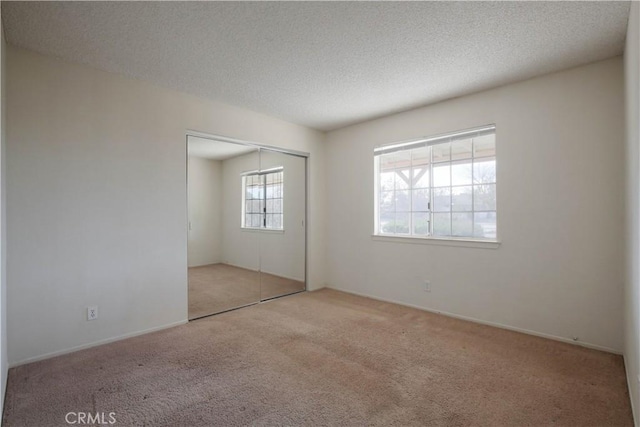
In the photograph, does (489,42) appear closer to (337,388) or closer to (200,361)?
(337,388)

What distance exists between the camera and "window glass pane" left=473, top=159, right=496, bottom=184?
11.5 ft

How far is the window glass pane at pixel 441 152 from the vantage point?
3861mm

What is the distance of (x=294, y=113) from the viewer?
4281 millimetres

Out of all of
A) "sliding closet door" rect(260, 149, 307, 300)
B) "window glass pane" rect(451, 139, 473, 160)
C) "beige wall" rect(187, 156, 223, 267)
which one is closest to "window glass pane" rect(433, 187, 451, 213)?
"window glass pane" rect(451, 139, 473, 160)

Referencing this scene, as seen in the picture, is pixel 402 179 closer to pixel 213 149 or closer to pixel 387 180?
pixel 387 180

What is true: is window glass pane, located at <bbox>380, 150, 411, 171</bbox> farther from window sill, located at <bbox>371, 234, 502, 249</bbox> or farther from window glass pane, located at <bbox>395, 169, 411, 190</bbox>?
window sill, located at <bbox>371, 234, 502, 249</bbox>

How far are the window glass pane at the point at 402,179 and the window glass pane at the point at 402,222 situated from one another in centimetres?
36

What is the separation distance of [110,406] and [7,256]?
1.51 m

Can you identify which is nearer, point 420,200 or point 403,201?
point 420,200

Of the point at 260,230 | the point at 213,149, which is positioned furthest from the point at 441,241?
the point at 213,149

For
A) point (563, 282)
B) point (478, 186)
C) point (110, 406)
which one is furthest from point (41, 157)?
point (563, 282)

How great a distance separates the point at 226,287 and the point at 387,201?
97.5 inches

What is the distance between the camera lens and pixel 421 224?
13.5ft

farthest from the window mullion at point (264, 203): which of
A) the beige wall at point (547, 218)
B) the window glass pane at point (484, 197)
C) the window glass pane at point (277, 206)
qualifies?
the window glass pane at point (484, 197)
